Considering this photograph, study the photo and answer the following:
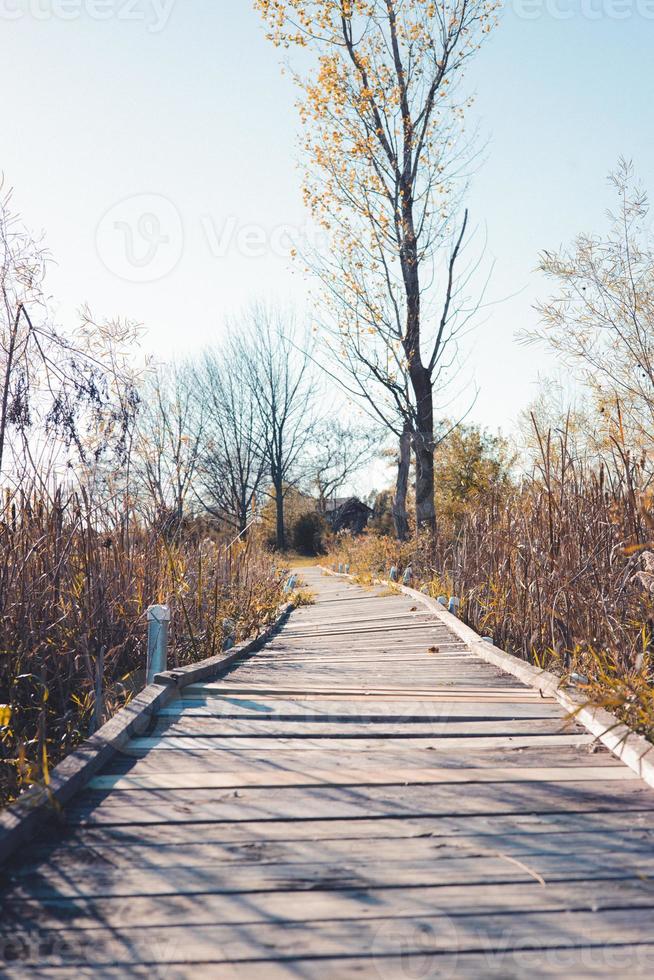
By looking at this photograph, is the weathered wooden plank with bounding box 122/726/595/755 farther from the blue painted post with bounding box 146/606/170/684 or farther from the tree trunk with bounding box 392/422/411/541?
the tree trunk with bounding box 392/422/411/541

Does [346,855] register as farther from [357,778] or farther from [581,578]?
[581,578]

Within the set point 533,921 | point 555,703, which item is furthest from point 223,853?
point 555,703

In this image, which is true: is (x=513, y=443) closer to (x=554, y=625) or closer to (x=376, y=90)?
(x=376, y=90)

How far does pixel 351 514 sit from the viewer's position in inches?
1644

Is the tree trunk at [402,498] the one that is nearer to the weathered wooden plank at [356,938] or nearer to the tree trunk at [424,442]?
the tree trunk at [424,442]

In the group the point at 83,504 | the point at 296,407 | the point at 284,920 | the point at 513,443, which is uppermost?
the point at 296,407

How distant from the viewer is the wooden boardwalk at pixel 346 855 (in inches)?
58.2

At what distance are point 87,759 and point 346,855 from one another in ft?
3.02

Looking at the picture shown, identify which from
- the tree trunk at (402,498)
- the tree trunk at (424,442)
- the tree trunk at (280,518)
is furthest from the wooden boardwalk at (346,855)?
the tree trunk at (280,518)

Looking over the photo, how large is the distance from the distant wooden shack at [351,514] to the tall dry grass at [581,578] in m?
32.2

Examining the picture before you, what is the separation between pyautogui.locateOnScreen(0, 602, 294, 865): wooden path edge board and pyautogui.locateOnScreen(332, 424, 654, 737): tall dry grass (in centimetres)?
157

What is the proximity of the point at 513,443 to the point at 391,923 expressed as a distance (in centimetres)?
2172

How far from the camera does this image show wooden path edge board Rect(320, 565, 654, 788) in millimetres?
2393

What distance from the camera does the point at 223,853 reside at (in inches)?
73.6
